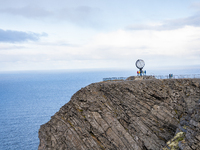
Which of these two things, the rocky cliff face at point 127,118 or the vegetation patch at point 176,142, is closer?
the vegetation patch at point 176,142

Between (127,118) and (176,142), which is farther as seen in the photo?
(127,118)

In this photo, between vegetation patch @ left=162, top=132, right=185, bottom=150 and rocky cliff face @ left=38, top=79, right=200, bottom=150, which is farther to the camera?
rocky cliff face @ left=38, top=79, right=200, bottom=150

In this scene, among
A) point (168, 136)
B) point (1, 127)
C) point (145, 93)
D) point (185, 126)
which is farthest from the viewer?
point (1, 127)

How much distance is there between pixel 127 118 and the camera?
42.7 meters

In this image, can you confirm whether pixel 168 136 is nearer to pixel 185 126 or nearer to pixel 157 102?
pixel 185 126

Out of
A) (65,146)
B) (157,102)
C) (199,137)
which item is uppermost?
(157,102)

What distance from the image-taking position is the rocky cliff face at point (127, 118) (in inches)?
1538

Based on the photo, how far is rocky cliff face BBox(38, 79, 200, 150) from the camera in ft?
128

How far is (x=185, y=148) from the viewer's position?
109ft

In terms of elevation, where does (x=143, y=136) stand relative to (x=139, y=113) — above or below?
below

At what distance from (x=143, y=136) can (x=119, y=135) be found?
13.7 feet

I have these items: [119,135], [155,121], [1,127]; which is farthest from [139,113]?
[1,127]

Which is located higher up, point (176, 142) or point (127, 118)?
point (127, 118)

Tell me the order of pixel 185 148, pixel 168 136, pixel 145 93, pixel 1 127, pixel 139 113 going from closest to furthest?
pixel 185 148 → pixel 168 136 → pixel 139 113 → pixel 145 93 → pixel 1 127
